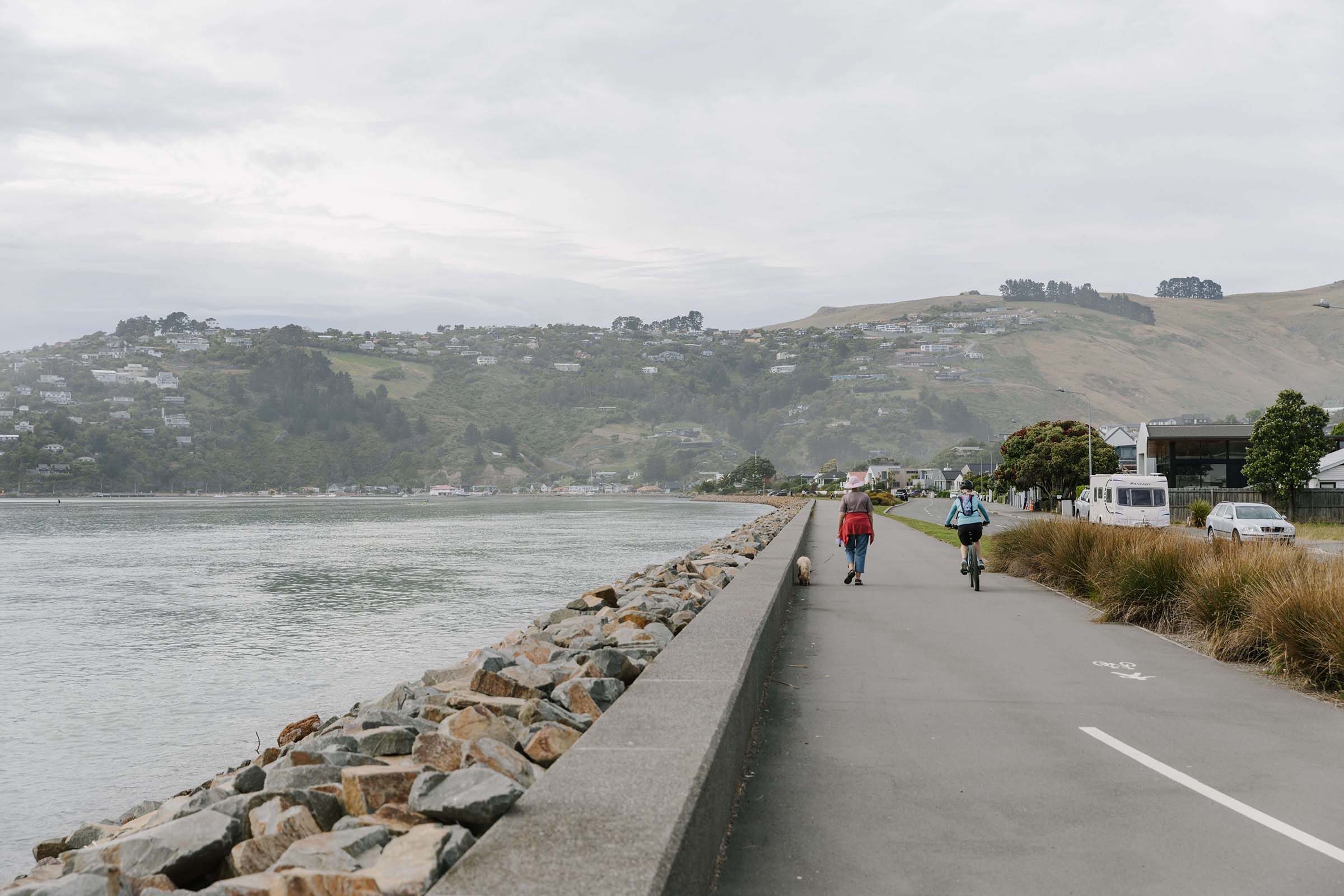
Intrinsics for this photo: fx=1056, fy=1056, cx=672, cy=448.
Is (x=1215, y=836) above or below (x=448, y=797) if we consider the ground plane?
below

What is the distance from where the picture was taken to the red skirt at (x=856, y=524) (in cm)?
1722

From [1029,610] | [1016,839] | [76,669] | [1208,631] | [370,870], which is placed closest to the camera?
[370,870]

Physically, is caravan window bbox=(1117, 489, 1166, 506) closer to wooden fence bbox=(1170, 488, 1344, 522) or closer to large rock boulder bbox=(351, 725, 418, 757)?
wooden fence bbox=(1170, 488, 1344, 522)

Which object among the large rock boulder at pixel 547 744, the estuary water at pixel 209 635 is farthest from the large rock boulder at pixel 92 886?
the estuary water at pixel 209 635

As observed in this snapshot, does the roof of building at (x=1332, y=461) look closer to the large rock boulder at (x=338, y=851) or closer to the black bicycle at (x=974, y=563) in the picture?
the black bicycle at (x=974, y=563)

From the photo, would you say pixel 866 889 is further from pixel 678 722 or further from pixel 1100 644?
pixel 1100 644

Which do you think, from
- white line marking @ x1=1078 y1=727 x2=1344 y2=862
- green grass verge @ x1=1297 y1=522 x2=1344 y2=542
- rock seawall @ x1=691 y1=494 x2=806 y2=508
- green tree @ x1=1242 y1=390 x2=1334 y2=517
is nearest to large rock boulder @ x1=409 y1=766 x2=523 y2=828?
white line marking @ x1=1078 y1=727 x2=1344 y2=862

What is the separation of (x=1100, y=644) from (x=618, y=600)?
7118 millimetres

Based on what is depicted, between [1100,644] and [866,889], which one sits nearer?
[866,889]

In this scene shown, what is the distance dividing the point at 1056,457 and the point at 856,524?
A: 69.8 m

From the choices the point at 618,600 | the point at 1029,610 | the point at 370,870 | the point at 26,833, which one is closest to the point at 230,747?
the point at 26,833

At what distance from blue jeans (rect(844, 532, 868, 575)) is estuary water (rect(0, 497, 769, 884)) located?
6650 millimetres

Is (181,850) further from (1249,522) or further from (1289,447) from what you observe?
(1289,447)

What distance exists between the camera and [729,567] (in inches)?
746
